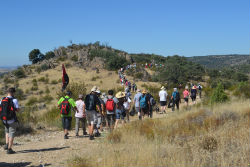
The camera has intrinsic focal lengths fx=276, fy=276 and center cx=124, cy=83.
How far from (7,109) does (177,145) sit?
4.82 m

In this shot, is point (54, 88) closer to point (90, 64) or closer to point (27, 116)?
point (90, 64)

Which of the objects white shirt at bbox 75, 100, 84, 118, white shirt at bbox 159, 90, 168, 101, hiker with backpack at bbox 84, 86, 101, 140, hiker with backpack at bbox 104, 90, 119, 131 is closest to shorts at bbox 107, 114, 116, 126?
hiker with backpack at bbox 104, 90, 119, 131

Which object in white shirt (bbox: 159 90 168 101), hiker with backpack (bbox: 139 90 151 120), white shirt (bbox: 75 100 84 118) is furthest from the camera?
white shirt (bbox: 159 90 168 101)

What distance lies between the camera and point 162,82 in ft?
132

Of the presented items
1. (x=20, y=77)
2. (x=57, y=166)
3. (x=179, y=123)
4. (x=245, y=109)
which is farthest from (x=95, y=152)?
(x=20, y=77)

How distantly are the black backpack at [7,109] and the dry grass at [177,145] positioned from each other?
2627mm

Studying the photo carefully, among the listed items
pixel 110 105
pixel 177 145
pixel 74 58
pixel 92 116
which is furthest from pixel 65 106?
pixel 74 58

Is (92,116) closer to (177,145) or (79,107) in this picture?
(79,107)

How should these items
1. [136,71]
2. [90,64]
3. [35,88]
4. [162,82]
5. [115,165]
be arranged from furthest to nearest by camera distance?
[90,64]
[136,71]
[162,82]
[35,88]
[115,165]

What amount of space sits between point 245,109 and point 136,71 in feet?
107

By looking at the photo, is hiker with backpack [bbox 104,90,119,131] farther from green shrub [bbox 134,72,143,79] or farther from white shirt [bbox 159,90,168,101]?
green shrub [bbox 134,72,143,79]

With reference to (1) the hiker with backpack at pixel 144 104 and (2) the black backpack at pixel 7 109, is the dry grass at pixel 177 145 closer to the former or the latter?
(1) the hiker with backpack at pixel 144 104

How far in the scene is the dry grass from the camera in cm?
584

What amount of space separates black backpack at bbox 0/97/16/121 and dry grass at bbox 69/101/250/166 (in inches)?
103
